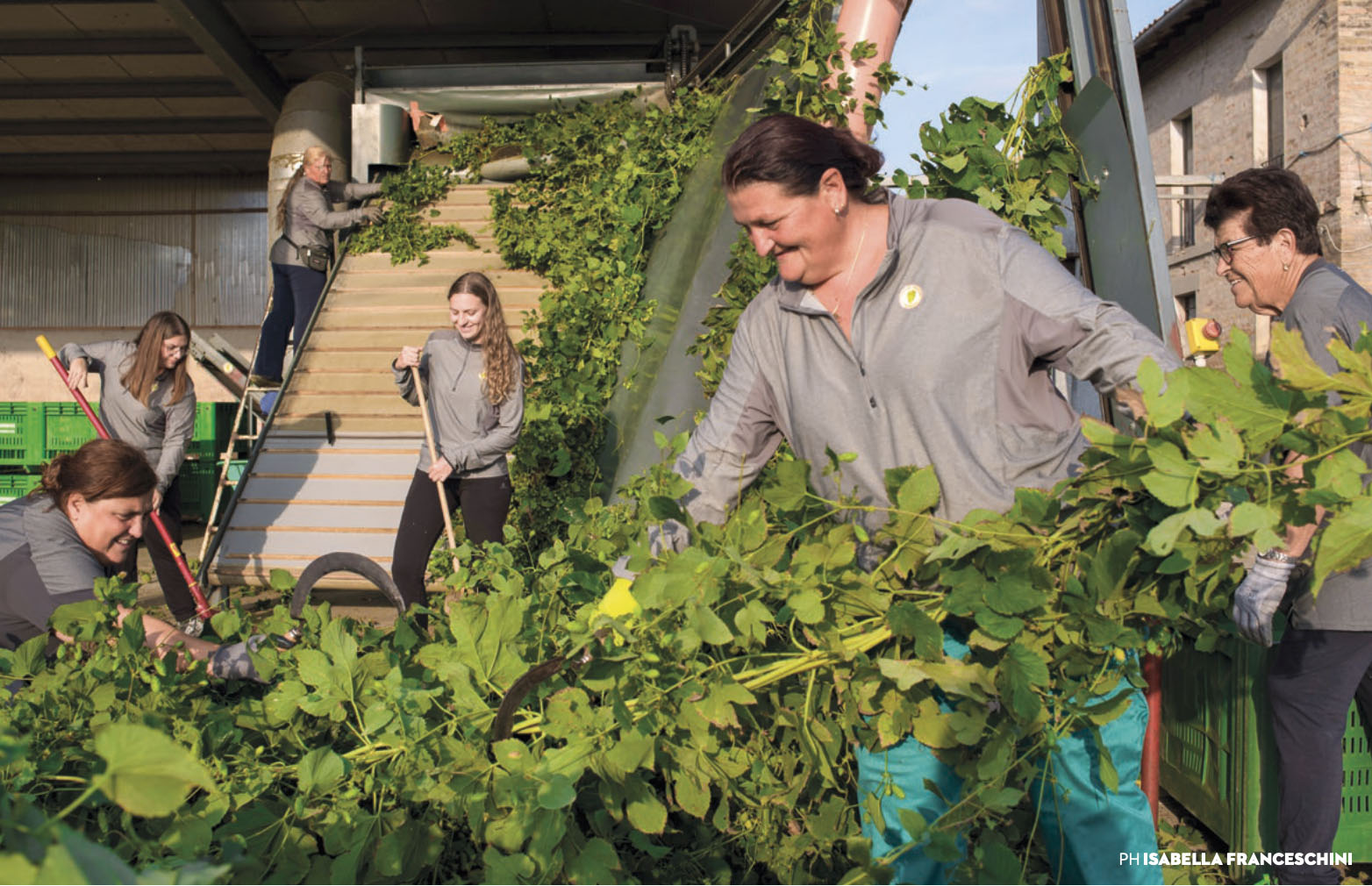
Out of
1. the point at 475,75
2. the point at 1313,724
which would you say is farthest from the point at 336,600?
the point at 475,75

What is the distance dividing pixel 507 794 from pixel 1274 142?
696 inches

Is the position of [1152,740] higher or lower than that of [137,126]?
lower

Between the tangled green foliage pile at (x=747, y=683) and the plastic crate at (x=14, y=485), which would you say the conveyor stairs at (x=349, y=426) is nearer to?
the plastic crate at (x=14, y=485)

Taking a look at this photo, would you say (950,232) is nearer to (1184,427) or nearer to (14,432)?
(1184,427)

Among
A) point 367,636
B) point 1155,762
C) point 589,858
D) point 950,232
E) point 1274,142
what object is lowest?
point 1155,762

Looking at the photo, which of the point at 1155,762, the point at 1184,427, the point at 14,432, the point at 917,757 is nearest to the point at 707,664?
the point at 917,757

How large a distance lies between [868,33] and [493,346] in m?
2.12

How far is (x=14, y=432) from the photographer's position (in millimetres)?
10883

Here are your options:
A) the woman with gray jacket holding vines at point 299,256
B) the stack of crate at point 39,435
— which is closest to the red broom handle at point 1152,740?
the woman with gray jacket holding vines at point 299,256

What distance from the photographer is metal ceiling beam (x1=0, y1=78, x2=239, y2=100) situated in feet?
50.6

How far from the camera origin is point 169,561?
535cm

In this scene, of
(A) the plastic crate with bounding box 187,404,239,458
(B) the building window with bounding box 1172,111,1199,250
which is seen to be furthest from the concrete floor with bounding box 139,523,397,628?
(B) the building window with bounding box 1172,111,1199,250

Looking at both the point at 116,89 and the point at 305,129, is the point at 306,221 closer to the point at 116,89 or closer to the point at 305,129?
the point at 305,129

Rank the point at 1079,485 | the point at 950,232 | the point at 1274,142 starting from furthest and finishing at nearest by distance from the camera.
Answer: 1. the point at 1274,142
2. the point at 950,232
3. the point at 1079,485
